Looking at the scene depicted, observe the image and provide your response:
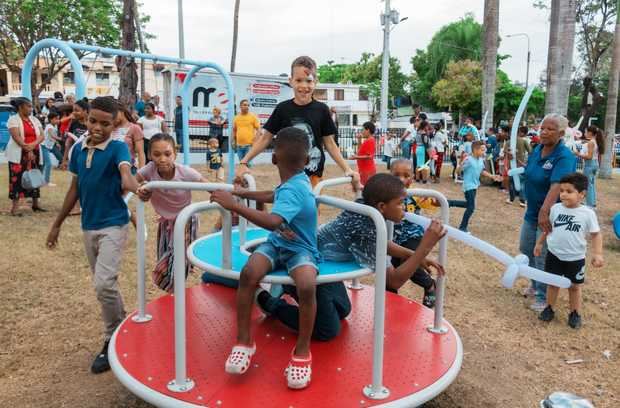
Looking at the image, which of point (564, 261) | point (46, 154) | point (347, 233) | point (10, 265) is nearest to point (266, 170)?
point (46, 154)

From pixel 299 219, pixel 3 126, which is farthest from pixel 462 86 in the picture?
pixel 299 219

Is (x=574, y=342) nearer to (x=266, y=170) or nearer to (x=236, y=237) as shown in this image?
(x=236, y=237)

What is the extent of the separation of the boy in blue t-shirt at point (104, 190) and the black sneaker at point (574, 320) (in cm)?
367

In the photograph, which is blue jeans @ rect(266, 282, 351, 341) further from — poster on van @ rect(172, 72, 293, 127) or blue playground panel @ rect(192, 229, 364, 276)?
poster on van @ rect(172, 72, 293, 127)

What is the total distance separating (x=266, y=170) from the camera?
603 inches

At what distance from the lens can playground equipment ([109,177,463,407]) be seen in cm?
234

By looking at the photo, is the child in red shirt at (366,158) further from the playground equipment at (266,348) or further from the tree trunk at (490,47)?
the tree trunk at (490,47)

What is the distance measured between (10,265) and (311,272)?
437cm

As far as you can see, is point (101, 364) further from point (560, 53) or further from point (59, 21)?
point (59, 21)

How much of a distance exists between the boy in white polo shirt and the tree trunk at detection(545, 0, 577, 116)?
8226 millimetres

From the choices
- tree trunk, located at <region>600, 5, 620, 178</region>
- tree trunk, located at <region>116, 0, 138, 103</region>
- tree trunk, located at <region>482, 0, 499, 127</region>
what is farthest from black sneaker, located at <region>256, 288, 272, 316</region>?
tree trunk, located at <region>482, 0, 499, 127</region>

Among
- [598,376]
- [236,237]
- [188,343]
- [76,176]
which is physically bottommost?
[598,376]

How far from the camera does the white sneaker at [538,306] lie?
4.72m

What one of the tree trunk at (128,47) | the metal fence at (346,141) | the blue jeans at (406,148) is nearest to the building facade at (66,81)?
the metal fence at (346,141)
